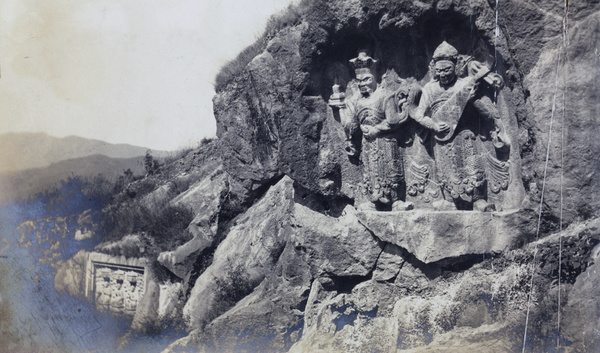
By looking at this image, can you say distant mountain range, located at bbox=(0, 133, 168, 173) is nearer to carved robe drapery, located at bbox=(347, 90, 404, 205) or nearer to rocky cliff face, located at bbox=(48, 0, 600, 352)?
rocky cliff face, located at bbox=(48, 0, 600, 352)

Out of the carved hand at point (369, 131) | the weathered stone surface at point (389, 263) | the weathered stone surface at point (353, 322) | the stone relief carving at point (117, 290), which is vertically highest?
the carved hand at point (369, 131)

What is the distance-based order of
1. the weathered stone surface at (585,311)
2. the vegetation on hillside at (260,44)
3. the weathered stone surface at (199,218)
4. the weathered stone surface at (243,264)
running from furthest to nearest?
the weathered stone surface at (199,218), the weathered stone surface at (243,264), the vegetation on hillside at (260,44), the weathered stone surface at (585,311)

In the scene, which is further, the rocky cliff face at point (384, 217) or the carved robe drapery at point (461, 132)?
the carved robe drapery at point (461, 132)

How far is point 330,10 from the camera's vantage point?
170 inches

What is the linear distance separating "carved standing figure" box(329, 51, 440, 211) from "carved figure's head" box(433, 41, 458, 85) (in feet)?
0.95

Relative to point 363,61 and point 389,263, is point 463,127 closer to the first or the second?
point 363,61

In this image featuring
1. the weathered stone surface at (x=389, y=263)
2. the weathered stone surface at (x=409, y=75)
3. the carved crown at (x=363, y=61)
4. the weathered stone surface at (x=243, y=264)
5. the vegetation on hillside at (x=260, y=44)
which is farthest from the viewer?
the weathered stone surface at (x=243, y=264)

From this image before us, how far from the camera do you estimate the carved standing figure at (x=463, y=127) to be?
13.7ft

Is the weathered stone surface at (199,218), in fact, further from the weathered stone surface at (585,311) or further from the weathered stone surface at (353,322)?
the weathered stone surface at (585,311)

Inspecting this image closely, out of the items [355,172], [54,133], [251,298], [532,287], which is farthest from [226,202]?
[532,287]

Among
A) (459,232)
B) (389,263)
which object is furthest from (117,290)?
(459,232)

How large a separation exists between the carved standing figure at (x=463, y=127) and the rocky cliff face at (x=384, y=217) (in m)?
0.10

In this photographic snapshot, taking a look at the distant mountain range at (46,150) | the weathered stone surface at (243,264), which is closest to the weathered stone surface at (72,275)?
the distant mountain range at (46,150)

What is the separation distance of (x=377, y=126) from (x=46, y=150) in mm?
3169
